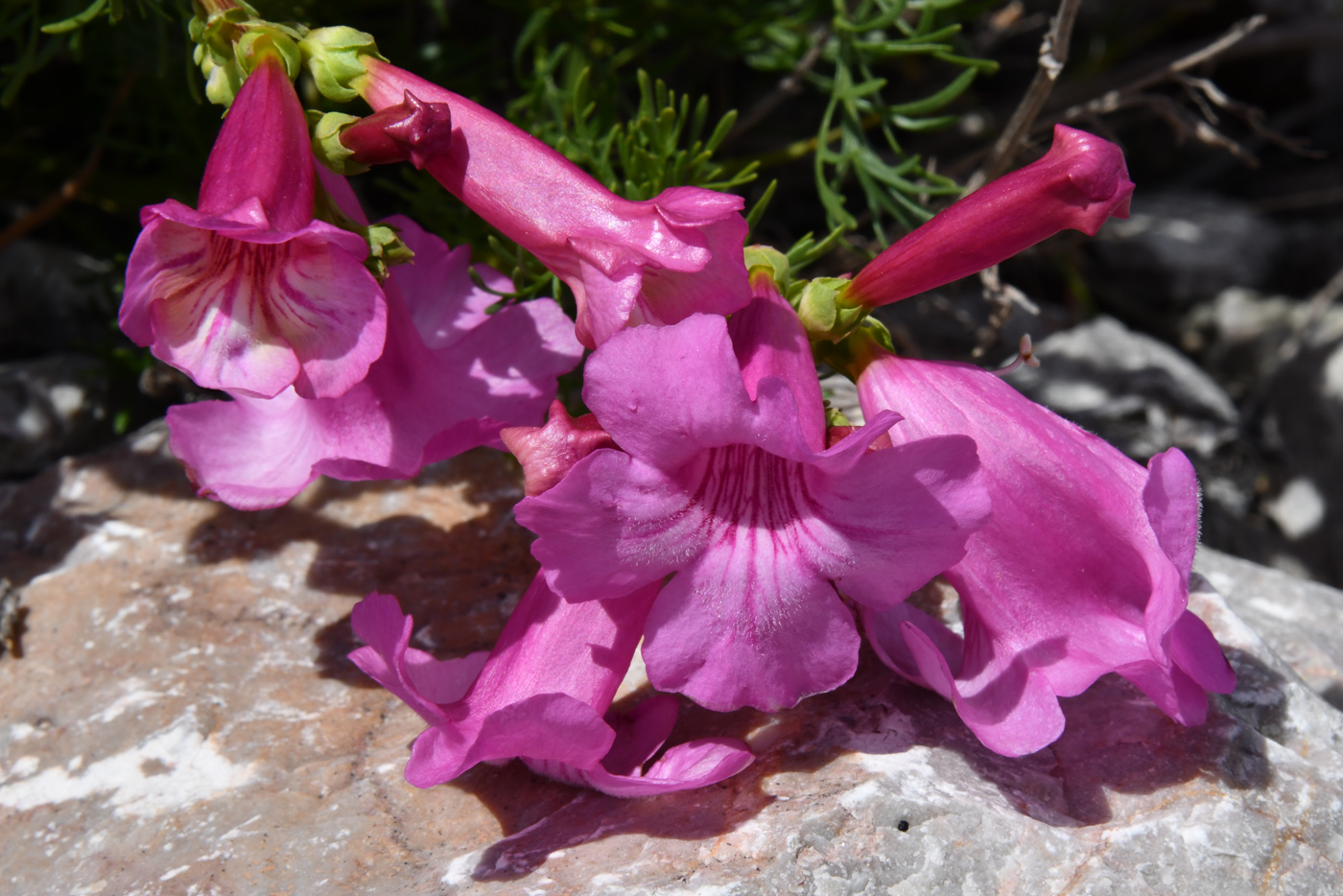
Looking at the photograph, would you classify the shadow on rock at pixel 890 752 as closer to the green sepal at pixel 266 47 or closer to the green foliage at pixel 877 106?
the green foliage at pixel 877 106

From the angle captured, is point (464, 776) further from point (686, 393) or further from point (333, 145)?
point (333, 145)

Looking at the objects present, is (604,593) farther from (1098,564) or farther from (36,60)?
(36,60)

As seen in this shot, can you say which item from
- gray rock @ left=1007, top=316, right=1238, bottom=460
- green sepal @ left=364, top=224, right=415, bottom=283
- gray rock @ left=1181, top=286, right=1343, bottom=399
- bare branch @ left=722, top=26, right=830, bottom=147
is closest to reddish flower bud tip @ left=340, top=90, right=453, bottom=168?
green sepal @ left=364, top=224, right=415, bottom=283

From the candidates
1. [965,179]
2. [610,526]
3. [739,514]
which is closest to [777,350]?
[739,514]

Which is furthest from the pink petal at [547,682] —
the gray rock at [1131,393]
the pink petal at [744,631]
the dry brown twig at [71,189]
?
the gray rock at [1131,393]

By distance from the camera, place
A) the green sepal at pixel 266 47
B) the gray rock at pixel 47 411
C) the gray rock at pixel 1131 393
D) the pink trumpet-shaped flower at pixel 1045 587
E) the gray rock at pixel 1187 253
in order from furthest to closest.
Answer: the gray rock at pixel 1187 253
the gray rock at pixel 1131 393
the gray rock at pixel 47 411
the green sepal at pixel 266 47
the pink trumpet-shaped flower at pixel 1045 587

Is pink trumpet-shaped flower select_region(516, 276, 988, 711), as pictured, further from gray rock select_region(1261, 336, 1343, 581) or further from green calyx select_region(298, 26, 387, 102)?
gray rock select_region(1261, 336, 1343, 581)
